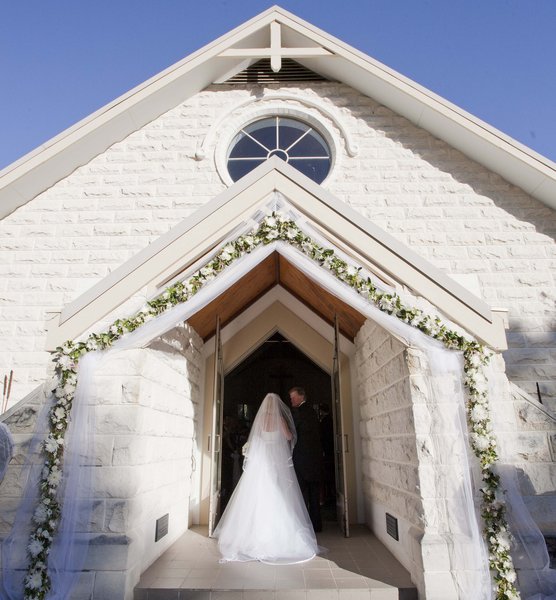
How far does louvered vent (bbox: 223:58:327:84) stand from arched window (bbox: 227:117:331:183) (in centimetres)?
71

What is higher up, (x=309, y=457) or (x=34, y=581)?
(x=309, y=457)

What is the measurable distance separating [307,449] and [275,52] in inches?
248

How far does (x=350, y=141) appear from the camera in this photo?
7.18 meters

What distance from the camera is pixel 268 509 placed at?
512 cm

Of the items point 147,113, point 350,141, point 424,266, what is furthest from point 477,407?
point 147,113

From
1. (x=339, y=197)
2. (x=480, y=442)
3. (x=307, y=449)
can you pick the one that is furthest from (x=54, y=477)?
(x=339, y=197)

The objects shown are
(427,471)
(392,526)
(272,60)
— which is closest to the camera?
(427,471)

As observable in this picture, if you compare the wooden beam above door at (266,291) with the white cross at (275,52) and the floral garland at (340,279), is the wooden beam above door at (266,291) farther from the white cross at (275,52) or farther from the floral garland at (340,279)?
the white cross at (275,52)

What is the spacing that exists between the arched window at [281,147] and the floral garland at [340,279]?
10.8 feet

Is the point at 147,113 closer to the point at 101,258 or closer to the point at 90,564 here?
the point at 101,258

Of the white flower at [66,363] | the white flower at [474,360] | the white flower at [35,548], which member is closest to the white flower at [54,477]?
the white flower at [35,548]

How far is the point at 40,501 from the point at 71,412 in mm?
758

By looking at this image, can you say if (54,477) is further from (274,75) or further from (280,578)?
(274,75)

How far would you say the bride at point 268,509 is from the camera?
479 cm
